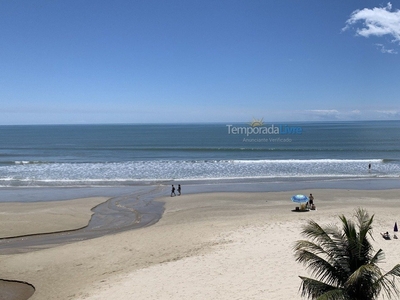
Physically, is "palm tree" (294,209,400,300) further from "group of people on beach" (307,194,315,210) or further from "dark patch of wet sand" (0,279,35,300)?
"group of people on beach" (307,194,315,210)

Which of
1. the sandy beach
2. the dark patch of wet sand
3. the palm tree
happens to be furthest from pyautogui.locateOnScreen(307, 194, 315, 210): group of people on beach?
the dark patch of wet sand

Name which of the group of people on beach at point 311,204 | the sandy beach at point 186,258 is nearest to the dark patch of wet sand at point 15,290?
the sandy beach at point 186,258

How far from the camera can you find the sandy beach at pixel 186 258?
11.6 metres

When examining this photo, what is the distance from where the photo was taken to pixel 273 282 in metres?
11.7

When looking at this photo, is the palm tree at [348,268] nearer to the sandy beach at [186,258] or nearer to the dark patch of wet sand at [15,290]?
the sandy beach at [186,258]

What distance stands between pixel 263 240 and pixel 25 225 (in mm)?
13399

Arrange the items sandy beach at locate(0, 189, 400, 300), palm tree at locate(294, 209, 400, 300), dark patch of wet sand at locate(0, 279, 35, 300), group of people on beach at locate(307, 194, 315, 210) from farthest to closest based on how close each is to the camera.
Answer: group of people on beach at locate(307, 194, 315, 210), dark patch of wet sand at locate(0, 279, 35, 300), sandy beach at locate(0, 189, 400, 300), palm tree at locate(294, 209, 400, 300)

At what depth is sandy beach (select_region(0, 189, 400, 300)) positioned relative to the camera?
1159cm

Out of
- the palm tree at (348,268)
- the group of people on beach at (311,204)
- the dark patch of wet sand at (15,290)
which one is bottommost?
the dark patch of wet sand at (15,290)

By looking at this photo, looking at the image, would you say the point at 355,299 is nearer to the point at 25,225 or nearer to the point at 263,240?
the point at 263,240

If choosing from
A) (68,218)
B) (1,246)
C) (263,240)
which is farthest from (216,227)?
(1,246)

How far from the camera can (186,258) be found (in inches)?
562

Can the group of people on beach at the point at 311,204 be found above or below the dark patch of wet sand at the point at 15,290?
above

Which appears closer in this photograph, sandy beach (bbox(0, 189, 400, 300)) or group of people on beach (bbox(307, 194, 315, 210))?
sandy beach (bbox(0, 189, 400, 300))
